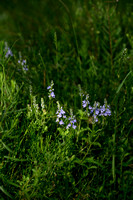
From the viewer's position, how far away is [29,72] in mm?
2484

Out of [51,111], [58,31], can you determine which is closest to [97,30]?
[58,31]

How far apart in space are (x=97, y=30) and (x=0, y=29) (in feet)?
7.60

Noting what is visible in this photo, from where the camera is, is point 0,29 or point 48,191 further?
point 0,29

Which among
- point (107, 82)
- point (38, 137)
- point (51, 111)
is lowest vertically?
point (38, 137)

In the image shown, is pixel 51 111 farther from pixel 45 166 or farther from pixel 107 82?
pixel 107 82

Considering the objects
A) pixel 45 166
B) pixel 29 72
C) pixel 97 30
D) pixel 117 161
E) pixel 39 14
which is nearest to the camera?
pixel 45 166

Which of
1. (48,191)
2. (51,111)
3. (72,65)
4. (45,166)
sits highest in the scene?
(72,65)

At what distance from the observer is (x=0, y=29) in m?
4.46

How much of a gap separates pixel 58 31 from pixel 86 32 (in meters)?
0.43

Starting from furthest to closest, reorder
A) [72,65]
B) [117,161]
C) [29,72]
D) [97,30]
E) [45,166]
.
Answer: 1. [97,30]
2. [72,65]
3. [29,72]
4. [117,161]
5. [45,166]

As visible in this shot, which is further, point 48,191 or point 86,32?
point 86,32

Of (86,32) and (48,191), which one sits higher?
(86,32)

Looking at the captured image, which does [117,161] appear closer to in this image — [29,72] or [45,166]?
[45,166]

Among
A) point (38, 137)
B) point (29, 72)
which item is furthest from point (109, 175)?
point (29, 72)
